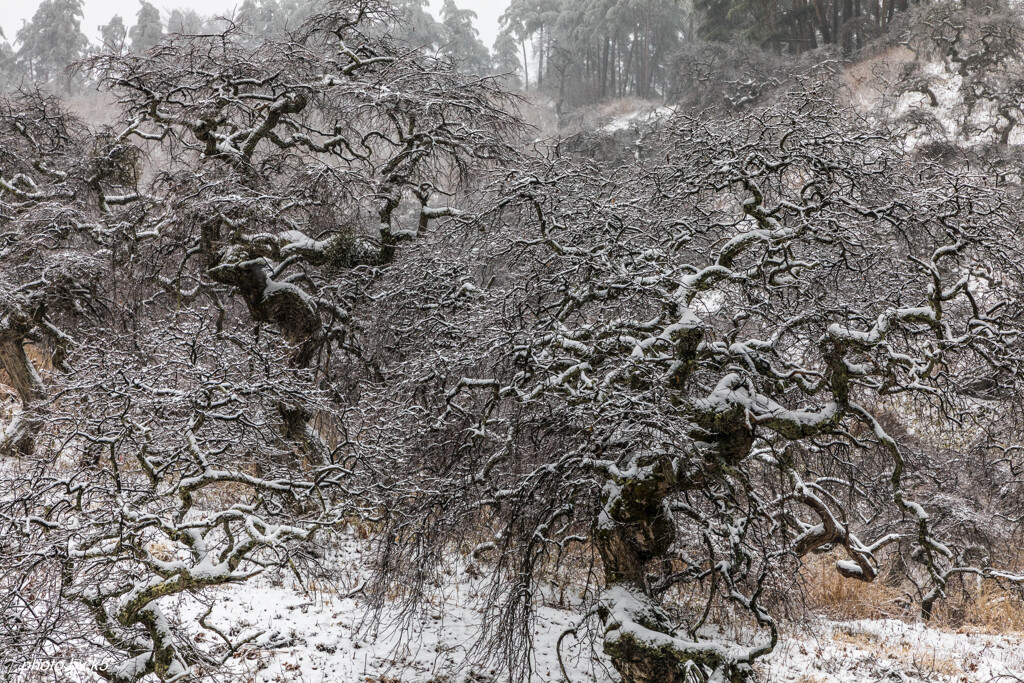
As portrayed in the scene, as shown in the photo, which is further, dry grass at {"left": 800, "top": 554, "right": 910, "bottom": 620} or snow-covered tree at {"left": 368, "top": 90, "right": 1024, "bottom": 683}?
dry grass at {"left": 800, "top": 554, "right": 910, "bottom": 620}

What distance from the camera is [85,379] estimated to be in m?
6.67

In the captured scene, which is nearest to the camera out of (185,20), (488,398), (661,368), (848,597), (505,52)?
(661,368)

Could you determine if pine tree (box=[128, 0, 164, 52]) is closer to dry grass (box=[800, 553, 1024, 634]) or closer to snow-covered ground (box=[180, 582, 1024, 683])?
snow-covered ground (box=[180, 582, 1024, 683])

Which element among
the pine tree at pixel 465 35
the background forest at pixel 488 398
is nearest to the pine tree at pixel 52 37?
the pine tree at pixel 465 35

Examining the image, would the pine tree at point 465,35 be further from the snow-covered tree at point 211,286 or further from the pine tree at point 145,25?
the snow-covered tree at point 211,286

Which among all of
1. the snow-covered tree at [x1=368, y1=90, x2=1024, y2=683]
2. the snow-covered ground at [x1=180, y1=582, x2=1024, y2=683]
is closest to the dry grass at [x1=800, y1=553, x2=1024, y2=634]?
the snow-covered ground at [x1=180, y1=582, x2=1024, y2=683]

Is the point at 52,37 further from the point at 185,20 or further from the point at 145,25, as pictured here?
the point at 185,20

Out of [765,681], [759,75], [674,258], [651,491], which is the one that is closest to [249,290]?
[674,258]

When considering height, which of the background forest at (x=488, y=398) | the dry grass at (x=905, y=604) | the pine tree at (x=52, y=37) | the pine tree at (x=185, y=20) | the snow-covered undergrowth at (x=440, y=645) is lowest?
the dry grass at (x=905, y=604)

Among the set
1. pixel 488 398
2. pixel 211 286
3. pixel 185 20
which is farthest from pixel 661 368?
pixel 185 20

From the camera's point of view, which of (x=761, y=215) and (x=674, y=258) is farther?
(x=674, y=258)

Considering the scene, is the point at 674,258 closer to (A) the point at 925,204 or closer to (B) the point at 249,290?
(A) the point at 925,204

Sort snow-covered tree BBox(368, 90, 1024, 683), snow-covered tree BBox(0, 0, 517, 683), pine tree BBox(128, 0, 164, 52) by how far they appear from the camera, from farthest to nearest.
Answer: pine tree BBox(128, 0, 164, 52) → snow-covered tree BBox(0, 0, 517, 683) → snow-covered tree BBox(368, 90, 1024, 683)

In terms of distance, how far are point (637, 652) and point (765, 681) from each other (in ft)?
10.2
